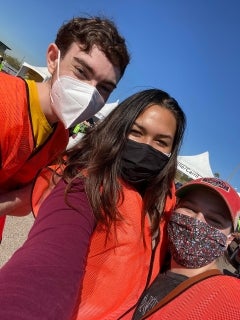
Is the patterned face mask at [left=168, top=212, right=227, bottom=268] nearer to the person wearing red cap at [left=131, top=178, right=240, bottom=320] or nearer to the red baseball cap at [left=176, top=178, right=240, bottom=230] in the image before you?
the person wearing red cap at [left=131, top=178, right=240, bottom=320]

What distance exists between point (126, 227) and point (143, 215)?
5.2 inches

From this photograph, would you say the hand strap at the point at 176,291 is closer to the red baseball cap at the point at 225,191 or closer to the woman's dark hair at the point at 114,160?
the woman's dark hair at the point at 114,160

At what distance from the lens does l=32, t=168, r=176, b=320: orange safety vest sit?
3.78ft

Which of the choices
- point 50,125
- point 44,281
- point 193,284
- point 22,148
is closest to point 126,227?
point 193,284

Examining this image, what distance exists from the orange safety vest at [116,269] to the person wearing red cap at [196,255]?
93 millimetres

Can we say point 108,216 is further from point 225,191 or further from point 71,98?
point 71,98

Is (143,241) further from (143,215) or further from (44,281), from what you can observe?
(44,281)

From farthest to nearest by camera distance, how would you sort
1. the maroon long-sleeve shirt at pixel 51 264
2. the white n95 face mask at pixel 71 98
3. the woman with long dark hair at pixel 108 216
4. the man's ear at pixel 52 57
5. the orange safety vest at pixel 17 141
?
the man's ear at pixel 52 57
the white n95 face mask at pixel 71 98
the orange safety vest at pixel 17 141
the woman with long dark hair at pixel 108 216
the maroon long-sleeve shirt at pixel 51 264

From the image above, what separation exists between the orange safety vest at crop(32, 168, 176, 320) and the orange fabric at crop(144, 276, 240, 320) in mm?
138

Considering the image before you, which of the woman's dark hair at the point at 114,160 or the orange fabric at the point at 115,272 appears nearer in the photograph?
the orange fabric at the point at 115,272

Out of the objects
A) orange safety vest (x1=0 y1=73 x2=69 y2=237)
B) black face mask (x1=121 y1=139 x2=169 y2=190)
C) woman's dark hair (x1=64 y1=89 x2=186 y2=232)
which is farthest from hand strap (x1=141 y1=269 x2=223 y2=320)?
orange safety vest (x1=0 y1=73 x2=69 y2=237)

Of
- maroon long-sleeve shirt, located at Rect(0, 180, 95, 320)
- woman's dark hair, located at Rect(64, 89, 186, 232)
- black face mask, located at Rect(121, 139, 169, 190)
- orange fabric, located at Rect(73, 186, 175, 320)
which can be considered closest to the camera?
maroon long-sleeve shirt, located at Rect(0, 180, 95, 320)

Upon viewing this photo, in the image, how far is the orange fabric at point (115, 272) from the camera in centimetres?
115

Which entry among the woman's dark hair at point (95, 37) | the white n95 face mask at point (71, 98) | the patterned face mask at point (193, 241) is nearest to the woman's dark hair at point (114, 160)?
the patterned face mask at point (193, 241)
